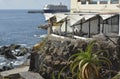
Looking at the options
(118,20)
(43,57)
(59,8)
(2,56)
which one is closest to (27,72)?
(43,57)

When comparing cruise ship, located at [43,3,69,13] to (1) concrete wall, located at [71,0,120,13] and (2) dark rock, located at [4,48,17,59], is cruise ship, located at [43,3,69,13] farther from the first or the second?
(1) concrete wall, located at [71,0,120,13]

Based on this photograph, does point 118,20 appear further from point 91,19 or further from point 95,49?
point 95,49

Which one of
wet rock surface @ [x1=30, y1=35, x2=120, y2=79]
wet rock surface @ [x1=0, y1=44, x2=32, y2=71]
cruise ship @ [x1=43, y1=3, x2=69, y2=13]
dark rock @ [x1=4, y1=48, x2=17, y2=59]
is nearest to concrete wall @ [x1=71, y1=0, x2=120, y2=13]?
wet rock surface @ [x1=30, y1=35, x2=120, y2=79]

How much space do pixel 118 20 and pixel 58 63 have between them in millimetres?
8176

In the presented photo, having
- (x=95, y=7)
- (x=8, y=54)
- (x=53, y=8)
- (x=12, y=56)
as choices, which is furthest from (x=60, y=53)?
(x=53, y=8)

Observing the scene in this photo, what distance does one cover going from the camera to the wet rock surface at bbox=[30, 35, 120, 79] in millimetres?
31641

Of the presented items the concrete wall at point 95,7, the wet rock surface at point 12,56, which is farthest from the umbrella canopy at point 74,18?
the wet rock surface at point 12,56

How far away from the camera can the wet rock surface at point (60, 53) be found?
31641 mm

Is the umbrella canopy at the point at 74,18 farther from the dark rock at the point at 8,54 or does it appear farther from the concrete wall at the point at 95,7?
the dark rock at the point at 8,54

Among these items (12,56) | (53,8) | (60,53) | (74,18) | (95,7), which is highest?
(95,7)

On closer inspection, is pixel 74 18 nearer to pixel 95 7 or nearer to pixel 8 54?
pixel 95 7

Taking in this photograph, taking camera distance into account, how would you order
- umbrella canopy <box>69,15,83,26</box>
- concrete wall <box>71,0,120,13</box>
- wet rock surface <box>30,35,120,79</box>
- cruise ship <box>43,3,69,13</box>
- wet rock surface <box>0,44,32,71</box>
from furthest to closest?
cruise ship <box>43,3,69,13</box> < wet rock surface <box>0,44,32,71</box> < concrete wall <box>71,0,120,13</box> < umbrella canopy <box>69,15,83,26</box> < wet rock surface <box>30,35,120,79</box>

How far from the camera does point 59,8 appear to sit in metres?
174

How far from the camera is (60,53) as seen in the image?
33281mm
